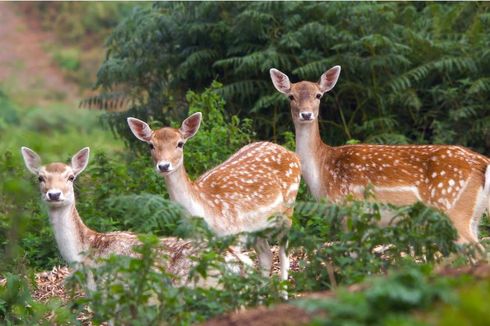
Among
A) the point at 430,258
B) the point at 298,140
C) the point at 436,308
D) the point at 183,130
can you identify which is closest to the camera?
the point at 436,308

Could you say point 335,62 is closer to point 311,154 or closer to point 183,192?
point 311,154

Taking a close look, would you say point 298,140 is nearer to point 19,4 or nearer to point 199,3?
point 199,3

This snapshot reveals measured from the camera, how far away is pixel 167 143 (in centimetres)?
803

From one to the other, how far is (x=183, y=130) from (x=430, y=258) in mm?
2789

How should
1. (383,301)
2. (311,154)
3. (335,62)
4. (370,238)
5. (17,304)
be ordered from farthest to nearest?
(335,62)
(311,154)
(17,304)
(370,238)
(383,301)

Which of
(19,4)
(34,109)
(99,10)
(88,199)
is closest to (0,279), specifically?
(88,199)

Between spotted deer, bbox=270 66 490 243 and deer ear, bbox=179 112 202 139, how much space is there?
0.98 metres

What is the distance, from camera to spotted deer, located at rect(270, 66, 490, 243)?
809 centimetres

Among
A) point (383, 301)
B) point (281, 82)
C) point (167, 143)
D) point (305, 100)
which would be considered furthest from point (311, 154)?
point (383, 301)

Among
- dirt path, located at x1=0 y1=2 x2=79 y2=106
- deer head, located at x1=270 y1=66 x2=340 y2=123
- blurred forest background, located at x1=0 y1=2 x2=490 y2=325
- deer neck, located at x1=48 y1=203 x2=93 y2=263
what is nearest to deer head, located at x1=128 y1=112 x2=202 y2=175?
blurred forest background, located at x1=0 y1=2 x2=490 y2=325

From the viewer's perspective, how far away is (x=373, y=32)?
11.5 metres

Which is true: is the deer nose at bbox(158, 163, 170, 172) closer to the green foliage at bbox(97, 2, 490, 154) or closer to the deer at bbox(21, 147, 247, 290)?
the deer at bbox(21, 147, 247, 290)

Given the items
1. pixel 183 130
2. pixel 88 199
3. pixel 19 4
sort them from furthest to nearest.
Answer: pixel 19 4 < pixel 88 199 < pixel 183 130

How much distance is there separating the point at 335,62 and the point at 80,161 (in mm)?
4059
